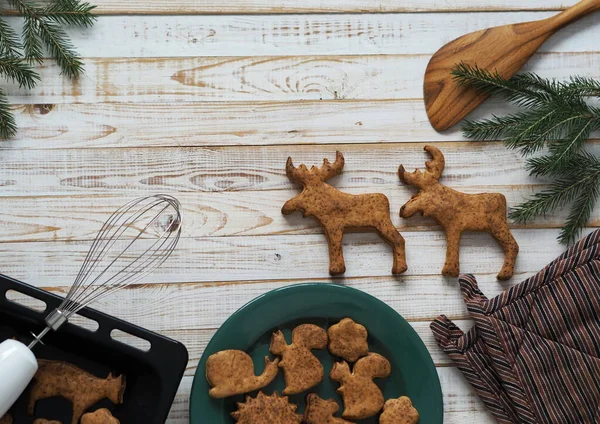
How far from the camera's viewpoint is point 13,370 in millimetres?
917

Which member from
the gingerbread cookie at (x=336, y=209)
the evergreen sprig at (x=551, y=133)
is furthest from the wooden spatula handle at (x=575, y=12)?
the gingerbread cookie at (x=336, y=209)

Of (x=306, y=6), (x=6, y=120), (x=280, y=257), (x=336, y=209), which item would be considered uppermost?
(x=306, y=6)

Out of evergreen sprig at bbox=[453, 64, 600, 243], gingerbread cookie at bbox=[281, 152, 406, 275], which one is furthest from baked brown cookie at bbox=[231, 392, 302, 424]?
evergreen sprig at bbox=[453, 64, 600, 243]

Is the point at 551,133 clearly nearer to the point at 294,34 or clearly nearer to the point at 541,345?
the point at 541,345

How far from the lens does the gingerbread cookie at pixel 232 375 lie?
1.04 m

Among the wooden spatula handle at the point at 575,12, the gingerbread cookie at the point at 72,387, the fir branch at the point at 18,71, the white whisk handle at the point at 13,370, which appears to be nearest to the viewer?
the white whisk handle at the point at 13,370

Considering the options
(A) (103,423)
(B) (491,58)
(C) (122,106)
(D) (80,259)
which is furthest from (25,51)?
(B) (491,58)

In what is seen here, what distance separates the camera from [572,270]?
3.73 feet

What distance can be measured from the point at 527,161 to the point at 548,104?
0.12 metres

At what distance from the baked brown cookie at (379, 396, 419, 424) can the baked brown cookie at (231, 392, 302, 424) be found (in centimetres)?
16

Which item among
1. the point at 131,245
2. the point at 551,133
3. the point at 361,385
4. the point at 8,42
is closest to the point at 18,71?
the point at 8,42

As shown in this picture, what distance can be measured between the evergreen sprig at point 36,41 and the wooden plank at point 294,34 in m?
0.02

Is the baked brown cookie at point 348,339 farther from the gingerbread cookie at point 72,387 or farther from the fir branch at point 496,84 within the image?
the fir branch at point 496,84

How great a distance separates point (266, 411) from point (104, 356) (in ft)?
0.98
